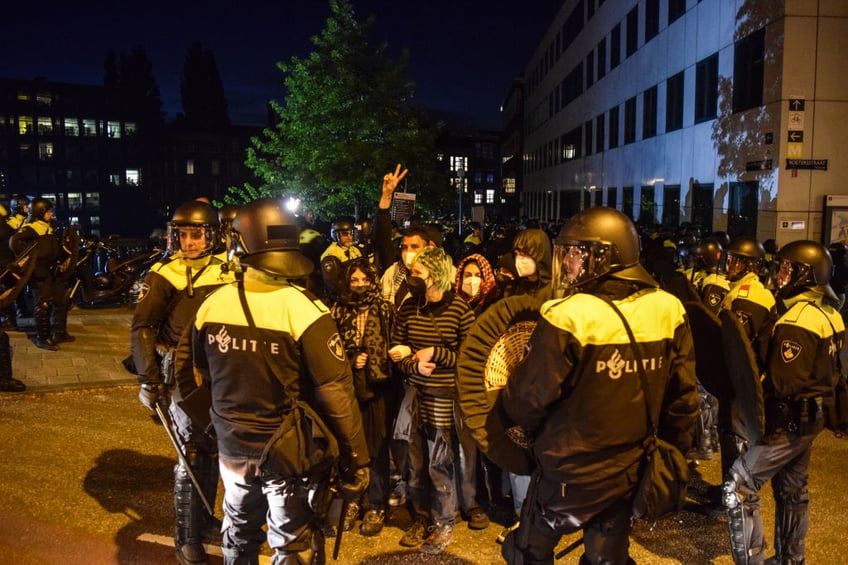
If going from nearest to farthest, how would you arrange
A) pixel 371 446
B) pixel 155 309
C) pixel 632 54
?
pixel 155 309 < pixel 371 446 < pixel 632 54

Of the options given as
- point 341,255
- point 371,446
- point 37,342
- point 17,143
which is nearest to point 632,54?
point 341,255

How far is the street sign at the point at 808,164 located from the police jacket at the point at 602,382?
584 inches

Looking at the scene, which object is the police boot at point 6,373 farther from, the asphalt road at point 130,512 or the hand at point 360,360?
the hand at point 360,360

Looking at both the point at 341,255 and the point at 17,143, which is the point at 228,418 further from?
the point at 17,143

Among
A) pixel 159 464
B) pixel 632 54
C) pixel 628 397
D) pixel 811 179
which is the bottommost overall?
pixel 159 464

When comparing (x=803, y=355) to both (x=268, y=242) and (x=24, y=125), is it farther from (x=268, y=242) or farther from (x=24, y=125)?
(x=24, y=125)

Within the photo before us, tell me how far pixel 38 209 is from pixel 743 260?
10.4 metres

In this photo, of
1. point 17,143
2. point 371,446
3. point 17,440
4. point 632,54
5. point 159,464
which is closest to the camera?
point 371,446

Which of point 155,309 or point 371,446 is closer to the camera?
point 155,309

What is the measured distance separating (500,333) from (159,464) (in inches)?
165

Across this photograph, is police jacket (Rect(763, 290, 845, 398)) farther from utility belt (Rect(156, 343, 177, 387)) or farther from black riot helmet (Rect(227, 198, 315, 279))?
utility belt (Rect(156, 343, 177, 387))

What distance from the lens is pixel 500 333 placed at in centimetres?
360

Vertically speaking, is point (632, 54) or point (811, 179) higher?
point (632, 54)

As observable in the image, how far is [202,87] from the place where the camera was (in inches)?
3108
